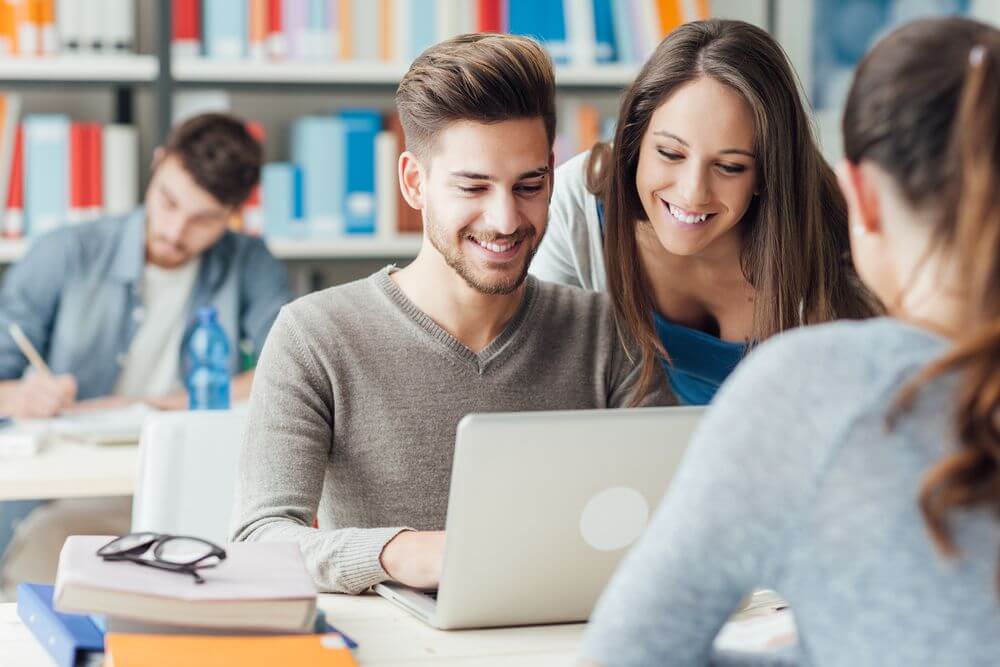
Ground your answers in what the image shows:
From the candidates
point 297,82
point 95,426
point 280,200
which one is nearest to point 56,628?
point 95,426

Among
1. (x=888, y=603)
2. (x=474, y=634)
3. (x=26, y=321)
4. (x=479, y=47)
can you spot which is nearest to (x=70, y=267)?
(x=26, y=321)

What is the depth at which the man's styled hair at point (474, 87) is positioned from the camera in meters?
1.60

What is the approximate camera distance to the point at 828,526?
0.73 meters

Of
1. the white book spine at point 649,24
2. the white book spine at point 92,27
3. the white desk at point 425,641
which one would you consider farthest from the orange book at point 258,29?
the white desk at point 425,641

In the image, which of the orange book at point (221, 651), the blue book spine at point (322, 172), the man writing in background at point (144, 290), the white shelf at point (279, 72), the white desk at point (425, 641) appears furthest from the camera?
the blue book spine at point (322, 172)

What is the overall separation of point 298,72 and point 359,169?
29 cm

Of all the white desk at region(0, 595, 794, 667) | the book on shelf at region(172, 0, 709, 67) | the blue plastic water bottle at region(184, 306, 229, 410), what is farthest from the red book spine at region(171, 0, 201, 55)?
the white desk at region(0, 595, 794, 667)

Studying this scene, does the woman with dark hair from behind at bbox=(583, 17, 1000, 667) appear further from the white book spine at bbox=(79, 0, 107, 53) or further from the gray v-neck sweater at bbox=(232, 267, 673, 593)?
the white book spine at bbox=(79, 0, 107, 53)

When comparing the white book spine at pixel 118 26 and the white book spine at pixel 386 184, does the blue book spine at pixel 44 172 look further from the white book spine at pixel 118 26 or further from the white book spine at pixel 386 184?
the white book spine at pixel 386 184

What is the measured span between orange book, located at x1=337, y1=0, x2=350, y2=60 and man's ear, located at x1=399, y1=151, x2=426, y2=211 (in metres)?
1.67

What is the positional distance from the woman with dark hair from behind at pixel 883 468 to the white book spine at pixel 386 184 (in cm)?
260

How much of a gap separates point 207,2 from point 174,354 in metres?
0.89

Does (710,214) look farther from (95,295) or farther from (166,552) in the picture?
(95,295)

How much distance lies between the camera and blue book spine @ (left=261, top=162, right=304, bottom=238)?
3.23 m
